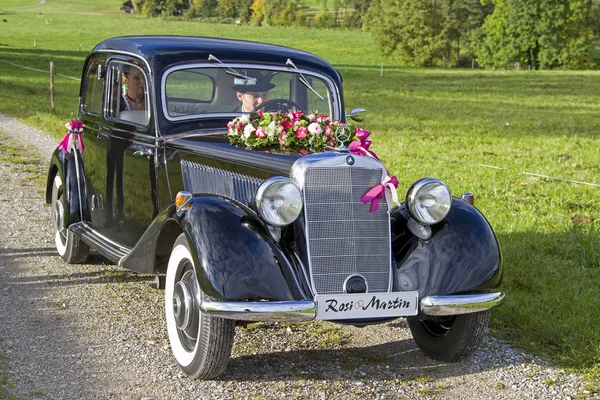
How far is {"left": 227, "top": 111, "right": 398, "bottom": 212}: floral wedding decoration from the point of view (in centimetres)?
495

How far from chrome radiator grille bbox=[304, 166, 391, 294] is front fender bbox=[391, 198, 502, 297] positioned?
0.15 m

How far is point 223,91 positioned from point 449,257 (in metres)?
2.20

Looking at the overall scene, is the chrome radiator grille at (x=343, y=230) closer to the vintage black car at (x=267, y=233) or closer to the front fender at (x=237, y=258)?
the vintage black car at (x=267, y=233)

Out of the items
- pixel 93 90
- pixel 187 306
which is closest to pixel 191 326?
pixel 187 306

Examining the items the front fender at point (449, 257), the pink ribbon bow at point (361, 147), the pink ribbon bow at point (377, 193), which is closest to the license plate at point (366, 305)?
the front fender at point (449, 257)

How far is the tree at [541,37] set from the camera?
64188mm

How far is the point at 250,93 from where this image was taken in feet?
19.2

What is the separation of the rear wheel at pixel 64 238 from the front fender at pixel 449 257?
3163mm

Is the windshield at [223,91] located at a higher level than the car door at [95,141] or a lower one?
higher

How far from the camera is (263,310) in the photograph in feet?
13.4

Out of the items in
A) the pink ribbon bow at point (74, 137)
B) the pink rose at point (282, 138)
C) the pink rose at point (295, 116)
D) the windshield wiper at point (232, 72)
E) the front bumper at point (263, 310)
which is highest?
the windshield wiper at point (232, 72)

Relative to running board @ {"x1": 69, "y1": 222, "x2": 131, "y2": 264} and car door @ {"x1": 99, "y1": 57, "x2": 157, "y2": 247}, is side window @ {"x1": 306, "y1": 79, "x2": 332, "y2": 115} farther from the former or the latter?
running board @ {"x1": 69, "y1": 222, "x2": 131, "y2": 264}

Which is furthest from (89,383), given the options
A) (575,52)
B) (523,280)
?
(575,52)

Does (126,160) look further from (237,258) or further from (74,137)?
(237,258)
